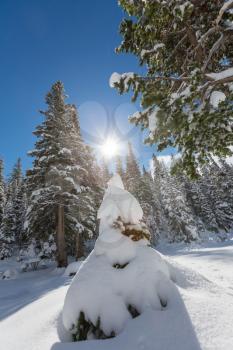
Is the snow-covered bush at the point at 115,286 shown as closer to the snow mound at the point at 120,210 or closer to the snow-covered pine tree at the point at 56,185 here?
the snow mound at the point at 120,210

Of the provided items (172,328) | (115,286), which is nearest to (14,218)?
(115,286)

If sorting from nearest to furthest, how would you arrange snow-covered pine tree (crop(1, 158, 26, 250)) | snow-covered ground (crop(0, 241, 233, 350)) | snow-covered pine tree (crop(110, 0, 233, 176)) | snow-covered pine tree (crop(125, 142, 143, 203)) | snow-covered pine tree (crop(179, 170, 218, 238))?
1. snow-covered ground (crop(0, 241, 233, 350))
2. snow-covered pine tree (crop(110, 0, 233, 176))
3. snow-covered pine tree (crop(1, 158, 26, 250))
4. snow-covered pine tree (crop(125, 142, 143, 203))
5. snow-covered pine tree (crop(179, 170, 218, 238))

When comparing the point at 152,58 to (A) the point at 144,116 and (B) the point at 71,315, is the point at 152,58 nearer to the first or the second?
(A) the point at 144,116

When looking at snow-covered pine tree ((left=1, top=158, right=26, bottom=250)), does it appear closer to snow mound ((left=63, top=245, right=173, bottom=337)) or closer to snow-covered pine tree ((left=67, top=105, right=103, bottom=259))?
snow-covered pine tree ((left=67, top=105, right=103, bottom=259))

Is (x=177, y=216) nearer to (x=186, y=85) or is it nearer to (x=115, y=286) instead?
(x=186, y=85)

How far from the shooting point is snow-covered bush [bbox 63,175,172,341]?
14.1ft

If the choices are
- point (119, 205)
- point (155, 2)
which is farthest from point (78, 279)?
point (155, 2)

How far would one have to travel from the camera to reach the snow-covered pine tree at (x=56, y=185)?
17344 millimetres

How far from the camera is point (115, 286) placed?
463cm

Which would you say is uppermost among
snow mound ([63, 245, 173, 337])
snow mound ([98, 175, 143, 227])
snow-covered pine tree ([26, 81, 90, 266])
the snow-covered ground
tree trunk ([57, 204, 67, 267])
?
snow-covered pine tree ([26, 81, 90, 266])

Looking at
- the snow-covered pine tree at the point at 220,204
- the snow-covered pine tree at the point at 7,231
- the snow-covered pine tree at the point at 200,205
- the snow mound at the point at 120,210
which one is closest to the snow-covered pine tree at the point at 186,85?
the snow mound at the point at 120,210

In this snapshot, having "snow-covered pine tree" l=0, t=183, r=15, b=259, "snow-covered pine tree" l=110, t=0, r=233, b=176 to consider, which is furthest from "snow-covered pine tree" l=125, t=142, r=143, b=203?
"snow-covered pine tree" l=110, t=0, r=233, b=176

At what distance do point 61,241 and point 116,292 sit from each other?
527 inches

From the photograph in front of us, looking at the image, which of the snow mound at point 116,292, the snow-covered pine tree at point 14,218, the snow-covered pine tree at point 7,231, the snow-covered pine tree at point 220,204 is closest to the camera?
the snow mound at point 116,292
